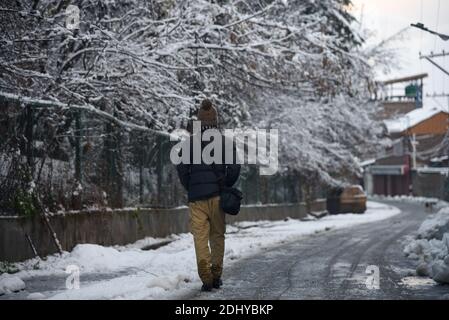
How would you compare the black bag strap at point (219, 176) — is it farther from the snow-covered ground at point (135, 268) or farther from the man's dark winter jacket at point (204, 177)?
the snow-covered ground at point (135, 268)

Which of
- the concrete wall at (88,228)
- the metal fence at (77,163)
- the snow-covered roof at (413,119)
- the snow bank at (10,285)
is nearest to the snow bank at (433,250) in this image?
the snow bank at (10,285)

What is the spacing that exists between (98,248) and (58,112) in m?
2.44

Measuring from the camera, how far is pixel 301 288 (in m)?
9.07

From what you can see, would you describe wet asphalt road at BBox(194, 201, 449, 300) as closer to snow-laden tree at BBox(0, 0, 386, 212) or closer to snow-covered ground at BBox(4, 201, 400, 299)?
snow-covered ground at BBox(4, 201, 400, 299)

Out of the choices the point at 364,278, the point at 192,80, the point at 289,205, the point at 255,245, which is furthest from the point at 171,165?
the point at 289,205

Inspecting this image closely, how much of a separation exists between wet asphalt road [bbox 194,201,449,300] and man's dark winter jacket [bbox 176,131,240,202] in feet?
3.73

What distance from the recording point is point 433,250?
12.4 meters

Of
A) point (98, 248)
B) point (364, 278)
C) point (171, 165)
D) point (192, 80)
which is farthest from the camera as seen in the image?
point (171, 165)

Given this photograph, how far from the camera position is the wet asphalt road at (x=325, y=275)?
28.1ft

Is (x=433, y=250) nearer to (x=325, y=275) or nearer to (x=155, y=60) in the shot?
(x=325, y=275)

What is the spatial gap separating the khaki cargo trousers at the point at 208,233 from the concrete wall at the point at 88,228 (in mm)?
3190
